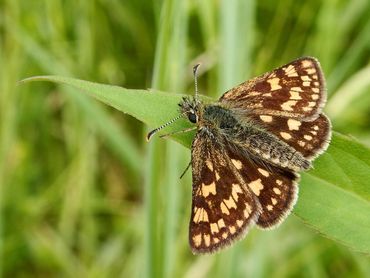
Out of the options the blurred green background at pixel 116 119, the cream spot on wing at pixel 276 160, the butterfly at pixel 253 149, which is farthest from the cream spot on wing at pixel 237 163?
the blurred green background at pixel 116 119

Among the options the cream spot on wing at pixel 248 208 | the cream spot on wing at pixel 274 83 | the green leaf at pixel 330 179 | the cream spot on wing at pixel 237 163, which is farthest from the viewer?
the cream spot on wing at pixel 274 83

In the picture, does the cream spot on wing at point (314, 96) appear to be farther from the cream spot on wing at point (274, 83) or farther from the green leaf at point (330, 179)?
the green leaf at point (330, 179)

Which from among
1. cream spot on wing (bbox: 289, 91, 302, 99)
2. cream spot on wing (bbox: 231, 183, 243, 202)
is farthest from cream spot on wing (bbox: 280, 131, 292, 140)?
cream spot on wing (bbox: 231, 183, 243, 202)

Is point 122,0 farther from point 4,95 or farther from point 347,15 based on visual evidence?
point 347,15

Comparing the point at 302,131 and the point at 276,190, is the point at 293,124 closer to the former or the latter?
the point at 302,131

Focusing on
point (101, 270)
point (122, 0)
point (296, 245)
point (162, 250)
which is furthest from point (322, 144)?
point (122, 0)

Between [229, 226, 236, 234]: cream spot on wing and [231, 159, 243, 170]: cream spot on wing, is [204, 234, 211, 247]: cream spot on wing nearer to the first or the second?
[229, 226, 236, 234]: cream spot on wing
